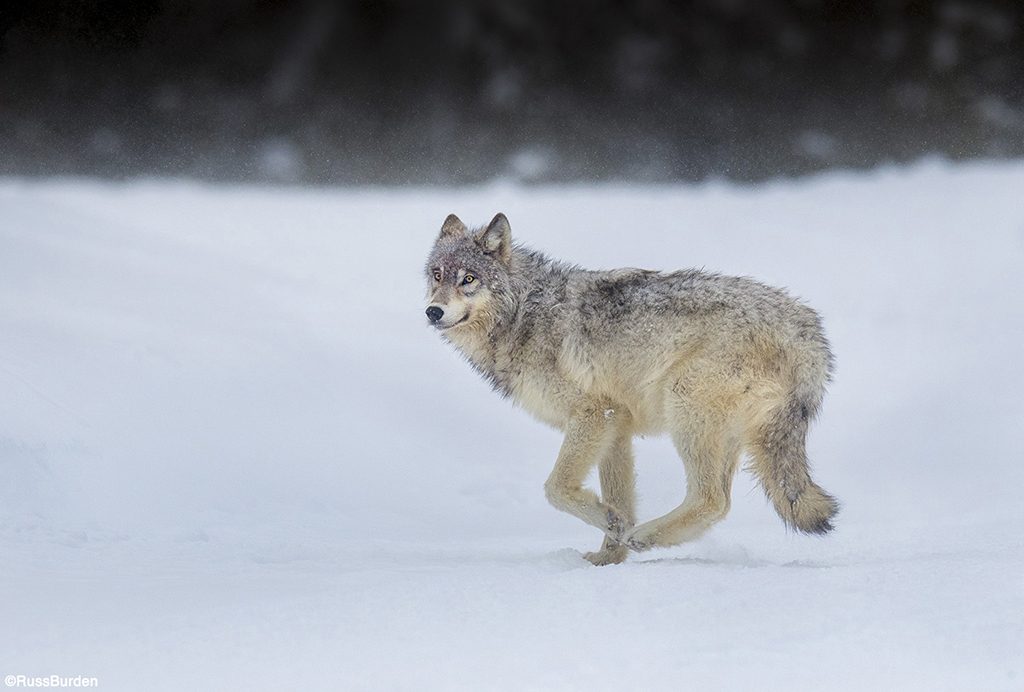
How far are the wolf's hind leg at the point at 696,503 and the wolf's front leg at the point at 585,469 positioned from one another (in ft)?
0.49

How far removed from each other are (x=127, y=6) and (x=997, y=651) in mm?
10800

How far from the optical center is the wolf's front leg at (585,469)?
4.82 metres

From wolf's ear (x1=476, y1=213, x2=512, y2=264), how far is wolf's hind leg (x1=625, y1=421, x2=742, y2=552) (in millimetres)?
1374

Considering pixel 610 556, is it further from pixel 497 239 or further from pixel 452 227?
A: pixel 452 227

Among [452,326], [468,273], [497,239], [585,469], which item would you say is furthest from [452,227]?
[585,469]

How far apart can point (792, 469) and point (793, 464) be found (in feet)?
0.07

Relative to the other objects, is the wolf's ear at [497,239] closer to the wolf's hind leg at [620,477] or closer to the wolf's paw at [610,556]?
the wolf's hind leg at [620,477]

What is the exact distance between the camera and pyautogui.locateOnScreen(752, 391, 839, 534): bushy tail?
4633mm

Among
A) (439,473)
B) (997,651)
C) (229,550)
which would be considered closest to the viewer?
(997,651)

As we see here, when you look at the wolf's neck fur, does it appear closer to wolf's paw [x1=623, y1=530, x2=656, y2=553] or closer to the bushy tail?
wolf's paw [x1=623, y1=530, x2=656, y2=553]

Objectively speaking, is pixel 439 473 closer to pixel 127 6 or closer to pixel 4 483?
pixel 4 483


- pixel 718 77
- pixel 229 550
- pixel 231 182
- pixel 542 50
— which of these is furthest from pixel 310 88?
pixel 229 550

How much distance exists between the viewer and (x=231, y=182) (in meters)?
12.0

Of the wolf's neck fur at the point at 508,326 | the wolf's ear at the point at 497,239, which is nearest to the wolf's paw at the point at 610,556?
the wolf's neck fur at the point at 508,326
